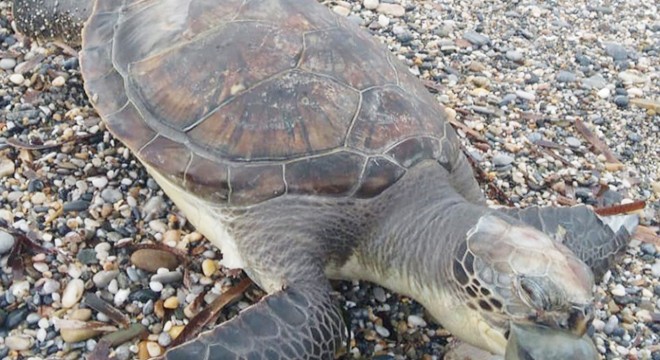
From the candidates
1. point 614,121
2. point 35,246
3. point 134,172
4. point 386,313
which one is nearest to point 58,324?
point 35,246

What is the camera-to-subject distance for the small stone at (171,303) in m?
3.06

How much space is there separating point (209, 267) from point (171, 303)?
0.25 meters

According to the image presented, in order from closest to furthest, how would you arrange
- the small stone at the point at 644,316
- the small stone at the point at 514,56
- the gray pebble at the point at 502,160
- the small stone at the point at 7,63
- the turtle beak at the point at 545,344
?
the turtle beak at the point at 545,344
the small stone at the point at 644,316
the gray pebble at the point at 502,160
the small stone at the point at 7,63
the small stone at the point at 514,56

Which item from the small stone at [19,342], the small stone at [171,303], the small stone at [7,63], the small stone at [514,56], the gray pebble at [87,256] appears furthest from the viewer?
the small stone at [514,56]

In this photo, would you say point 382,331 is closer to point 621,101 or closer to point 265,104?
point 265,104

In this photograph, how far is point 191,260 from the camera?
→ 10.7ft

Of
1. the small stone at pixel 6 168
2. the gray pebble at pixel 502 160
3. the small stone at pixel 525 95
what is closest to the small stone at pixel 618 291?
the gray pebble at pixel 502 160

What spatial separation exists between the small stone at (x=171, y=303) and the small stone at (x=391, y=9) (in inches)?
120

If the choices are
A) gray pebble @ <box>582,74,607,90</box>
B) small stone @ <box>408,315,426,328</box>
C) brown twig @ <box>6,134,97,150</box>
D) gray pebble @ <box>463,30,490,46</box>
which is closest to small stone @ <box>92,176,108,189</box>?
brown twig @ <box>6,134,97,150</box>

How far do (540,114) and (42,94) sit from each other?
3.04 metres

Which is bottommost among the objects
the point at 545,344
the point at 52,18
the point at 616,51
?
the point at 616,51

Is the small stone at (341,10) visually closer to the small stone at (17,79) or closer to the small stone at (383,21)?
the small stone at (383,21)

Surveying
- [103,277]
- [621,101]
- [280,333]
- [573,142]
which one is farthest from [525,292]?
[621,101]

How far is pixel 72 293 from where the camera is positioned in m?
3.04
